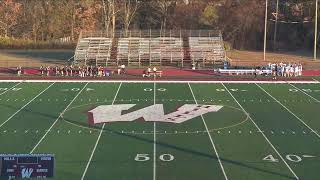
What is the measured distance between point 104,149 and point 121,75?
61.8ft

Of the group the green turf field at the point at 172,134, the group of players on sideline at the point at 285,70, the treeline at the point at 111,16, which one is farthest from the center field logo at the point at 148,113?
the treeline at the point at 111,16

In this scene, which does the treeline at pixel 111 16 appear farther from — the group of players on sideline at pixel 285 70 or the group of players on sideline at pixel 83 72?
the group of players on sideline at pixel 83 72

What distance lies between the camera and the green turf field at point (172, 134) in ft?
56.1

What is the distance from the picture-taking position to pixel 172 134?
70.0 feet

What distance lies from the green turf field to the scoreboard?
3.55 m

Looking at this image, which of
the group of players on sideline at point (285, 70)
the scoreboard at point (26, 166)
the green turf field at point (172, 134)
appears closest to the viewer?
the scoreboard at point (26, 166)

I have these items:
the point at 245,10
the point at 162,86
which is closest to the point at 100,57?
the point at 162,86

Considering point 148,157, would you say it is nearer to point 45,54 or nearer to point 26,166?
point 26,166

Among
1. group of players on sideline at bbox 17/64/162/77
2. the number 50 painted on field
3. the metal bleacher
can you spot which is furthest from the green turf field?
the metal bleacher

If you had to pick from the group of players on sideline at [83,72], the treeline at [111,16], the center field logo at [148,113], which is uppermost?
the treeline at [111,16]

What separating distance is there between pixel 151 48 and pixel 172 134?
25839 mm

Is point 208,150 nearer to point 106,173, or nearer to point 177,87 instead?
point 106,173

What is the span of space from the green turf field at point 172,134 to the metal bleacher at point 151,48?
501 inches

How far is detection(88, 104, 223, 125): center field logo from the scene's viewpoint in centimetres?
2386
